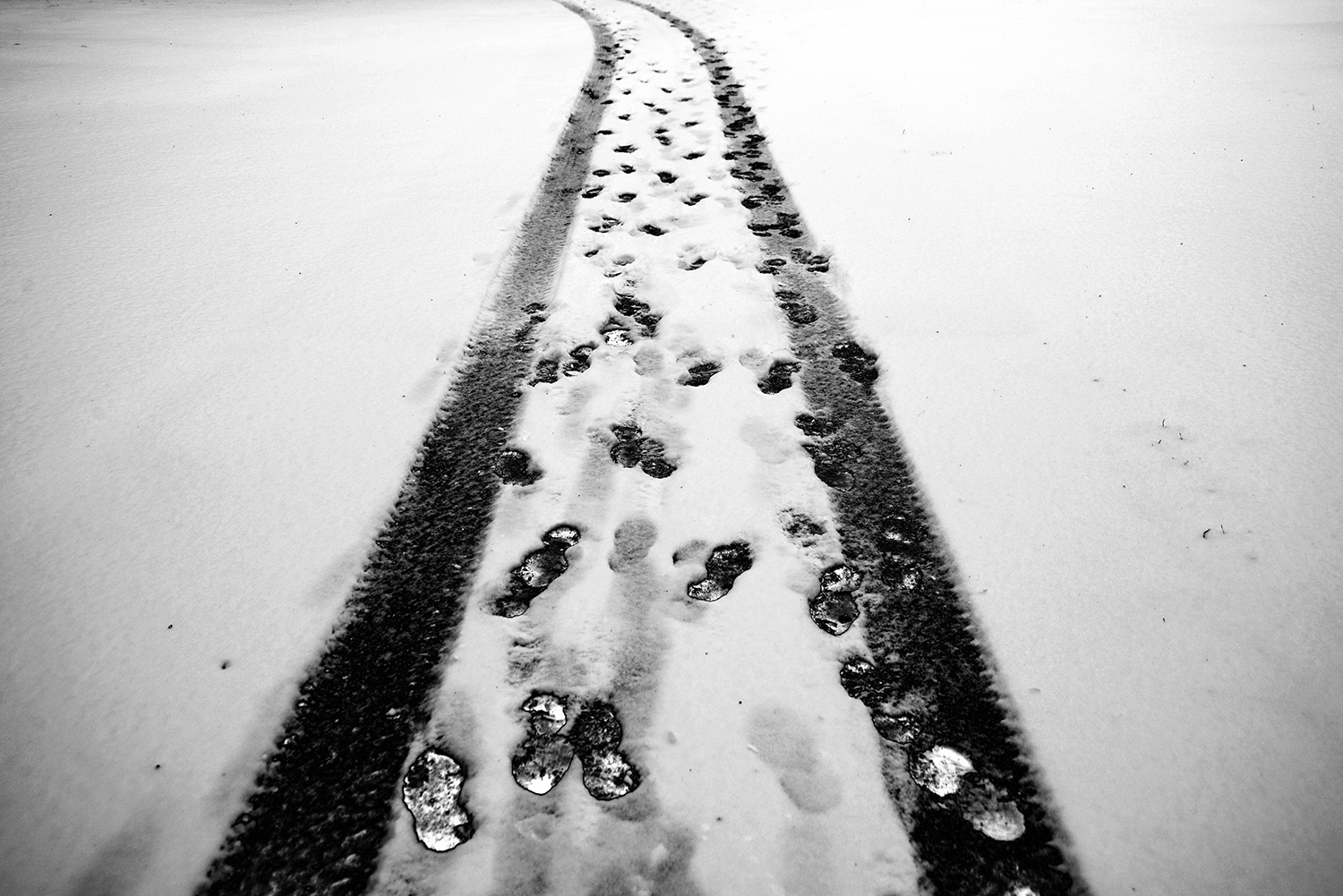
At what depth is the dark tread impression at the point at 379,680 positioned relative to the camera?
0.93 meters

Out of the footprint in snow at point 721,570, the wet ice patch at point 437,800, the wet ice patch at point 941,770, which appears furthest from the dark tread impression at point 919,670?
the wet ice patch at point 437,800

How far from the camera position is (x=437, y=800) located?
980 mm

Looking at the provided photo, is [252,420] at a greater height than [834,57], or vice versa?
[834,57]

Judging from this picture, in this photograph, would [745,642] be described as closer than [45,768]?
No

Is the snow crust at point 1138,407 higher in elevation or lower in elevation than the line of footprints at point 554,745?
higher

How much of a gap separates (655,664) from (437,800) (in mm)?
425

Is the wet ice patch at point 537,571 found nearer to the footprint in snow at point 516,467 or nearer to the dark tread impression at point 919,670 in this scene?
the footprint in snow at point 516,467

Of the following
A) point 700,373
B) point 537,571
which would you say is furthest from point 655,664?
point 700,373

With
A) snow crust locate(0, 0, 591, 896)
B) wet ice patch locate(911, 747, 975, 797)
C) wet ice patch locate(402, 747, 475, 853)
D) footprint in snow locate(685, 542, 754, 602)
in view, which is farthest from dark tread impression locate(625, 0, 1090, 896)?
snow crust locate(0, 0, 591, 896)

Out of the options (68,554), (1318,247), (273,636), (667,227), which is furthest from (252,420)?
(1318,247)

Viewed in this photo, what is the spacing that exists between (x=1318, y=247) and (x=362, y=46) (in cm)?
662

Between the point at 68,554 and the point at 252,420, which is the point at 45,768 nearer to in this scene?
the point at 68,554

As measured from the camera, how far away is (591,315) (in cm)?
205

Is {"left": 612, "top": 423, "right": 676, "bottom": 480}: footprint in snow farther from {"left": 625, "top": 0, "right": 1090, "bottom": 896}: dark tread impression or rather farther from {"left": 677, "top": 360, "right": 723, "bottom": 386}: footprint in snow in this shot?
{"left": 625, "top": 0, "right": 1090, "bottom": 896}: dark tread impression
